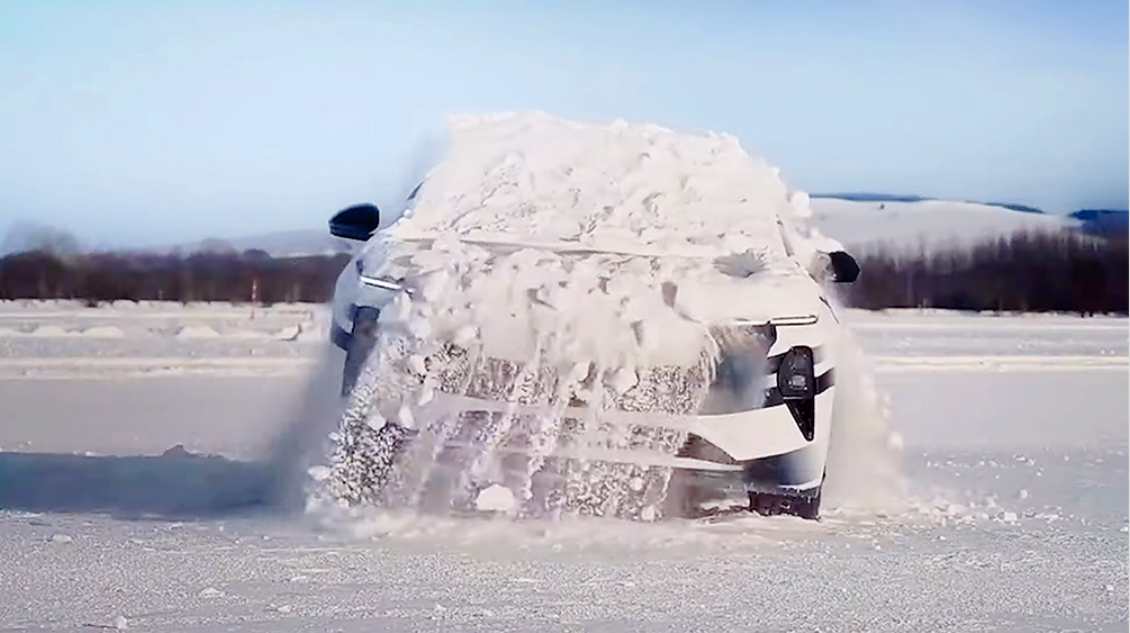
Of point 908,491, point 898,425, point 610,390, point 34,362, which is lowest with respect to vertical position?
point 34,362

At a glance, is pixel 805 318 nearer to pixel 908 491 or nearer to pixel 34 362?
pixel 908 491

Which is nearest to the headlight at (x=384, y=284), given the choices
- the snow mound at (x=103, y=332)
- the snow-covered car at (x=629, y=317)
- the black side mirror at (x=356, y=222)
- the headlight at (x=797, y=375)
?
the snow-covered car at (x=629, y=317)

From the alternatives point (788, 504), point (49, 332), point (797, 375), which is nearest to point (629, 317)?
point (797, 375)

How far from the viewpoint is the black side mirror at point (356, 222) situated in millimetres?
6531

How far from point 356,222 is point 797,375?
87.0 inches

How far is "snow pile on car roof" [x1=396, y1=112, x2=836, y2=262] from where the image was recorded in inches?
241

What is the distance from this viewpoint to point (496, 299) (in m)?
5.36

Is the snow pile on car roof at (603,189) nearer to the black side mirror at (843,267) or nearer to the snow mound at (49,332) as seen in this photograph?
the black side mirror at (843,267)

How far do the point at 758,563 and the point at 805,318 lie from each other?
1.08m

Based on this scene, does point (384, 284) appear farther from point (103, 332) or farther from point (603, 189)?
point (103, 332)

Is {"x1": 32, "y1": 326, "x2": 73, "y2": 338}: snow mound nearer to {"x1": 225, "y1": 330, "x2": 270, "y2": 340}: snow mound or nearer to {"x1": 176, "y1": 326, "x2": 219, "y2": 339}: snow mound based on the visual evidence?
{"x1": 176, "y1": 326, "x2": 219, "y2": 339}: snow mound

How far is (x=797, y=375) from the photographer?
551 cm

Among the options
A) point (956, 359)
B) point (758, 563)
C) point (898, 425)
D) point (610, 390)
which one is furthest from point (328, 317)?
point (956, 359)

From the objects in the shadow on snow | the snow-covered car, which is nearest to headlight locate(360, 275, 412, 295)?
the snow-covered car
